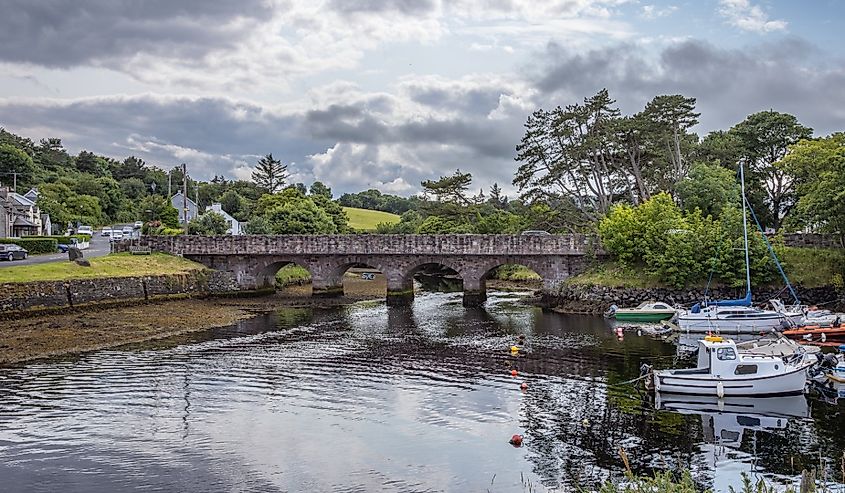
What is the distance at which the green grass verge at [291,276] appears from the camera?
8219 cm

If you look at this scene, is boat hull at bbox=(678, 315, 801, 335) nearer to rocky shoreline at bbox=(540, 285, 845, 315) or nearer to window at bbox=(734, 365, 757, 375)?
rocky shoreline at bbox=(540, 285, 845, 315)

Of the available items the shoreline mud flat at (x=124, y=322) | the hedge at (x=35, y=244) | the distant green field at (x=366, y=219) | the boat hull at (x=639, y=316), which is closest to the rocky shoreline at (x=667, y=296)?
the boat hull at (x=639, y=316)

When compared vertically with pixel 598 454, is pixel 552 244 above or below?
above

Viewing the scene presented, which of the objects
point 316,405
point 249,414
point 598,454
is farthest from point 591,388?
point 249,414

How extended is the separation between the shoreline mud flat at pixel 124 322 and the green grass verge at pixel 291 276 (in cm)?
1052

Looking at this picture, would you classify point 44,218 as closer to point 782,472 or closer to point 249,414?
point 249,414

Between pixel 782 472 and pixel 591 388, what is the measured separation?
10.7 metres

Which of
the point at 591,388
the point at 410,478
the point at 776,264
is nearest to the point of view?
the point at 410,478

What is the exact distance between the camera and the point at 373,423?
25578mm

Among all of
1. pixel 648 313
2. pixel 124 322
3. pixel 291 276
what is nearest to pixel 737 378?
pixel 648 313

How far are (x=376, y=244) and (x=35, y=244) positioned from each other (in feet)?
110

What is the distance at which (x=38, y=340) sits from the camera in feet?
133

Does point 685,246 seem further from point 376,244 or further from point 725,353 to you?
point 725,353

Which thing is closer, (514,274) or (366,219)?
(514,274)
